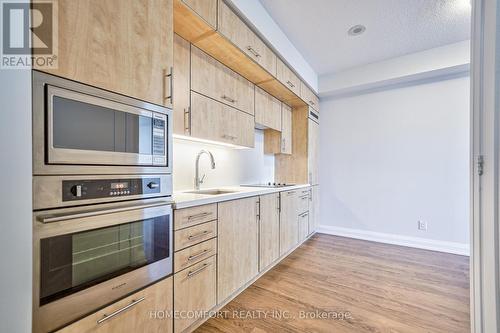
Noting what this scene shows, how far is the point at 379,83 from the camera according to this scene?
3.36m

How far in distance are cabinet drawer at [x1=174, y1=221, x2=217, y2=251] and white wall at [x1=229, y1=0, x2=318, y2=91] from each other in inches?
70.5

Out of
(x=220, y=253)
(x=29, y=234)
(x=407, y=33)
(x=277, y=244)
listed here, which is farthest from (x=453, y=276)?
(x=29, y=234)

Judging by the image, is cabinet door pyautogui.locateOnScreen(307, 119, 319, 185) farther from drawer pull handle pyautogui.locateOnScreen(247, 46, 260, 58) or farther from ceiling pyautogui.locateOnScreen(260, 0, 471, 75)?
drawer pull handle pyautogui.locateOnScreen(247, 46, 260, 58)

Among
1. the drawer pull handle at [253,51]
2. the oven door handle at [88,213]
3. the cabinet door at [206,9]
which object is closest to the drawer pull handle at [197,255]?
the oven door handle at [88,213]

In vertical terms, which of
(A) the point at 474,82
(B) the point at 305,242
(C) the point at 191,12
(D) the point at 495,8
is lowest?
(B) the point at 305,242

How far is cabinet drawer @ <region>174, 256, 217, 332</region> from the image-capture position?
1.39 metres

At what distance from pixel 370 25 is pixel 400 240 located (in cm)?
303

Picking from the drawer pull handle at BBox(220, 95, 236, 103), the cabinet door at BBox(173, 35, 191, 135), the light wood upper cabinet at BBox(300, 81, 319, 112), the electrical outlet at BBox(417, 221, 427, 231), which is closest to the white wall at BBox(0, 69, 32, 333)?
the cabinet door at BBox(173, 35, 191, 135)

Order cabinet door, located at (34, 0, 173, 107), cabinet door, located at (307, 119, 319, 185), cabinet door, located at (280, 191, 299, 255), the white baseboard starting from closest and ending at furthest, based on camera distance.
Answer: cabinet door, located at (34, 0, 173, 107)
cabinet door, located at (280, 191, 299, 255)
the white baseboard
cabinet door, located at (307, 119, 319, 185)

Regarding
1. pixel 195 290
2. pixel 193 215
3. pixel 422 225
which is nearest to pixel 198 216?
pixel 193 215

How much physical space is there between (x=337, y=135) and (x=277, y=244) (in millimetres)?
2330

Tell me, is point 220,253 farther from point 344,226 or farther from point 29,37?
point 344,226

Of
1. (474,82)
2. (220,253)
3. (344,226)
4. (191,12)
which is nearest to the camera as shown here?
(474,82)

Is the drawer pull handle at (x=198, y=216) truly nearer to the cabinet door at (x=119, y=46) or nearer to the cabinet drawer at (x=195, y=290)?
the cabinet drawer at (x=195, y=290)
